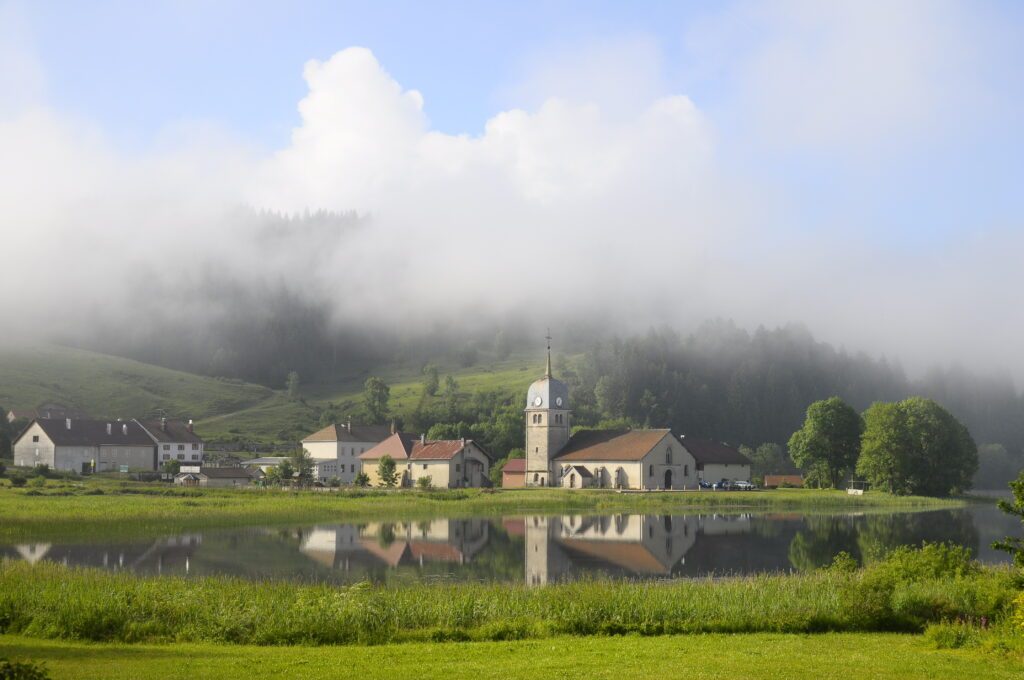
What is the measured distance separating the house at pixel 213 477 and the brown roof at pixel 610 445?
Result: 32.1 metres

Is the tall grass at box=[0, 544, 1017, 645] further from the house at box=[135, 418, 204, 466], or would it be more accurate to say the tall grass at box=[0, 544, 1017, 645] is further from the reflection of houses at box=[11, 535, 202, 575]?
the house at box=[135, 418, 204, 466]

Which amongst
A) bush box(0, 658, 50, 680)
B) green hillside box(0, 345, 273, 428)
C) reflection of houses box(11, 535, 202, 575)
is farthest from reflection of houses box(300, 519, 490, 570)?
green hillside box(0, 345, 273, 428)

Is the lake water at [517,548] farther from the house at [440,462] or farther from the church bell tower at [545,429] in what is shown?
the church bell tower at [545,429]

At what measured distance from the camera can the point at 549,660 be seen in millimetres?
19562

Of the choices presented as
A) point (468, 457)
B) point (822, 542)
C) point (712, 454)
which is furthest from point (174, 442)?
point (822, 542)

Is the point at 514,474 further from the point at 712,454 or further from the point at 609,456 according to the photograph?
the point at 712,454

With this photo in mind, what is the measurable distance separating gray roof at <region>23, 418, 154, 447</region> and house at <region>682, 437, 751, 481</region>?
58.6m

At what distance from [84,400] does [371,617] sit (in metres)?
165

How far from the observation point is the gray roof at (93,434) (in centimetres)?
10550

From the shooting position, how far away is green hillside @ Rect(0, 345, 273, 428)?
16750cm

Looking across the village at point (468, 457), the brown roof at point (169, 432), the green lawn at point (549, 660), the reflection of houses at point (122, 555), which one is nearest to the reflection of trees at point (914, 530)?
the green lawn at point (549, 660)

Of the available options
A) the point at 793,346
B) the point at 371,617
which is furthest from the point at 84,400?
the point at 371,617

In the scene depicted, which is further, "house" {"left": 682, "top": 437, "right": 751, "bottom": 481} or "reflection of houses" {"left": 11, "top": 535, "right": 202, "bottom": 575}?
"house" {"left": 682, "top": 437, "right": 751, "bottom": 481}

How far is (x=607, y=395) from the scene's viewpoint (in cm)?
16100
